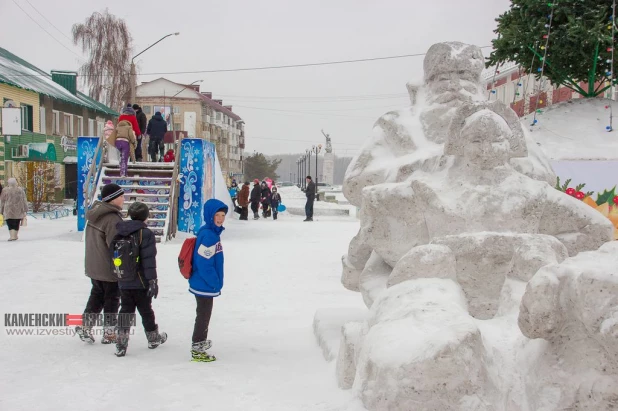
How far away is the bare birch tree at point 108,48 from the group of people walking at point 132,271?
30523 millimetres

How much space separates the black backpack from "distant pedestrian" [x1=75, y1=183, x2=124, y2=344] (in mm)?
265

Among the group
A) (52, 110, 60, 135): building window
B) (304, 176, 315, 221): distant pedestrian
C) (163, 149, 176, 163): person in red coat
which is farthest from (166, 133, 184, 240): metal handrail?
(52, 110, 60, 135): building window

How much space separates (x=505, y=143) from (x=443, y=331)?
197cm

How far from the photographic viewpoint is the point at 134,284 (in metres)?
5.58

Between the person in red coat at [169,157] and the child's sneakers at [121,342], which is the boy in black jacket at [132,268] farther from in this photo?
the person in red coat at [169,157]

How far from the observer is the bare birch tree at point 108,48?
1356 inches

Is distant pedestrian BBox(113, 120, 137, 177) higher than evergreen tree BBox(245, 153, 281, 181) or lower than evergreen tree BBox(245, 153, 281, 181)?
higher

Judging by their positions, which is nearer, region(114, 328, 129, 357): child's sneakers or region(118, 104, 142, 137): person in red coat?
region(114, 328, 129, 357): child's sneakers

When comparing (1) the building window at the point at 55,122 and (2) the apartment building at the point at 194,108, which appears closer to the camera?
(1) the building window at the point at 55,122

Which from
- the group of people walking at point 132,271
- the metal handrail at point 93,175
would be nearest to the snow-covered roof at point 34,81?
the metal handrail at point 93,175

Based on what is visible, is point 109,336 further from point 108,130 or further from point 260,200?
point 260,200

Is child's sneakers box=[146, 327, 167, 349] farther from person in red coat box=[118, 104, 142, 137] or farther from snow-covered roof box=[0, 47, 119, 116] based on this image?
snow-covered roof box=[0, 47, 119, 116]

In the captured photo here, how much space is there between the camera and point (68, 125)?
35.2 m

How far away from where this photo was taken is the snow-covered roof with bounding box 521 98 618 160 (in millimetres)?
15742
